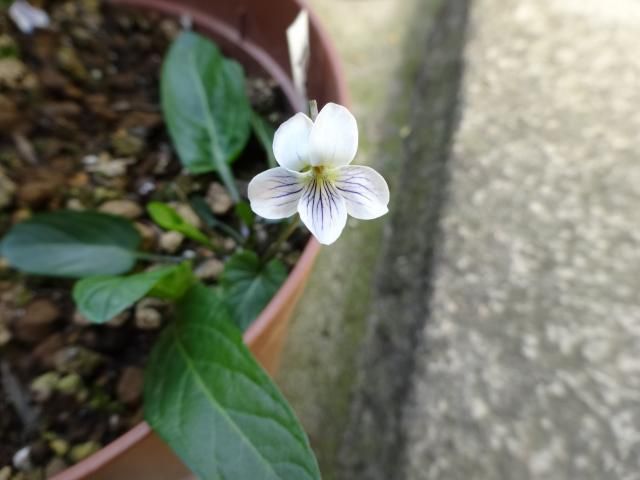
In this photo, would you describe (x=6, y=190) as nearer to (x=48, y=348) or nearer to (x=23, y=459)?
(x=48, y=348)

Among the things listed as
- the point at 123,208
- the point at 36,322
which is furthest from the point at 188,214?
the point at 36,322

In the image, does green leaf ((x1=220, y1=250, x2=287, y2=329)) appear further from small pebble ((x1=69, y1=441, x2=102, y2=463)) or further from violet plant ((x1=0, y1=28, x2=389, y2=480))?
small pebble ((x1=69, y1=441, x2=102, y2=463))

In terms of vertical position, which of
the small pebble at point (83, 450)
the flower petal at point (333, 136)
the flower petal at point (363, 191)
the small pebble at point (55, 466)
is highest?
the flower petal at point (333, 136)

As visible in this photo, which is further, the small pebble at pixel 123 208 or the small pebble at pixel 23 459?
the small pebble at pixel 123 208

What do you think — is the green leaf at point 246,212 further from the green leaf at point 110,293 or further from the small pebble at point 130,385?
the small pebble at point 130,385

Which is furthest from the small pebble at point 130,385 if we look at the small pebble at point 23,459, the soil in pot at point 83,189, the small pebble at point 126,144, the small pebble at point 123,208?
the small pebble at point 126,144

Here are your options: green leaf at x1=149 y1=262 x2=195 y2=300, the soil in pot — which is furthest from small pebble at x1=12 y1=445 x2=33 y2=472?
green leaf at x1=149 y1=262 x2=195 y2=300
